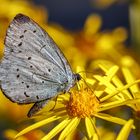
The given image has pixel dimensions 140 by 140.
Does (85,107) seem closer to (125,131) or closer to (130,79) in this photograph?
(130,79)

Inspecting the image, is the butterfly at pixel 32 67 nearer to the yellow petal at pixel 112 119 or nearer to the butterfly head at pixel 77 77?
the butterfly head at pixel 77 77

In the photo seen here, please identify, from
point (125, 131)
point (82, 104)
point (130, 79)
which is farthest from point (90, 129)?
point (130, 79)

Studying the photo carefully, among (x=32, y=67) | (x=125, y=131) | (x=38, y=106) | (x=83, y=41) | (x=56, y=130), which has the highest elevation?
(x=83, y=41)

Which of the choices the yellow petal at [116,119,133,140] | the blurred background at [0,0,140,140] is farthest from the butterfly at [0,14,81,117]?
the blurred background at [0,0,140,140]

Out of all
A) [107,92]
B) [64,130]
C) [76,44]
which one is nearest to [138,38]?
[76,44]

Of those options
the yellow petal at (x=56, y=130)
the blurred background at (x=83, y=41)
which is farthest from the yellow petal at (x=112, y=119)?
the blurred background at (x=83, y=41)

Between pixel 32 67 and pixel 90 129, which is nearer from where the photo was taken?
pixel 90 129
